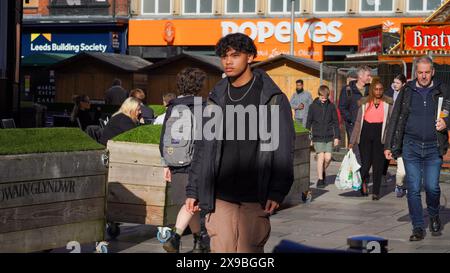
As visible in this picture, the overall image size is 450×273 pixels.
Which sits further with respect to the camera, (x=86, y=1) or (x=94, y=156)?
(x=86, y=1)

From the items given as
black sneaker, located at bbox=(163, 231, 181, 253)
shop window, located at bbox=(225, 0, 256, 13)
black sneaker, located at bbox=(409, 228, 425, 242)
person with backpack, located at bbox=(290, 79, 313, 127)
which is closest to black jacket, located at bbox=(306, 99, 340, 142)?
black sneaker, located at bbox=(409, 228, 425, 242)

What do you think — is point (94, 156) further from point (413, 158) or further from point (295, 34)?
point (295, 34)

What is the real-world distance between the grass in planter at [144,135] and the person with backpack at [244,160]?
12.8ft

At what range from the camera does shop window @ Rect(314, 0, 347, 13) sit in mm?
41625

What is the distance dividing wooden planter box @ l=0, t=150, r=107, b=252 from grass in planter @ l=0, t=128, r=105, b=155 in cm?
5

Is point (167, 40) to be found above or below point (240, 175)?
above

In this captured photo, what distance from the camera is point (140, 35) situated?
45.2 metres

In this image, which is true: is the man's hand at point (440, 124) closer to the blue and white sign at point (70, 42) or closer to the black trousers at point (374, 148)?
the black trousers at point (374, 148)

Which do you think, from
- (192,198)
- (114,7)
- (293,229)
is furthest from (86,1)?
(192,198)

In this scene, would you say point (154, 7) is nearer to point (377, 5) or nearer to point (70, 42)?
point (70, 42)

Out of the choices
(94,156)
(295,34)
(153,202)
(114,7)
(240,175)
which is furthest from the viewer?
(114,7)

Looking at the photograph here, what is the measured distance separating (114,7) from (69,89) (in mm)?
11583

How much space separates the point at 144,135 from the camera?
10539 millimetres
